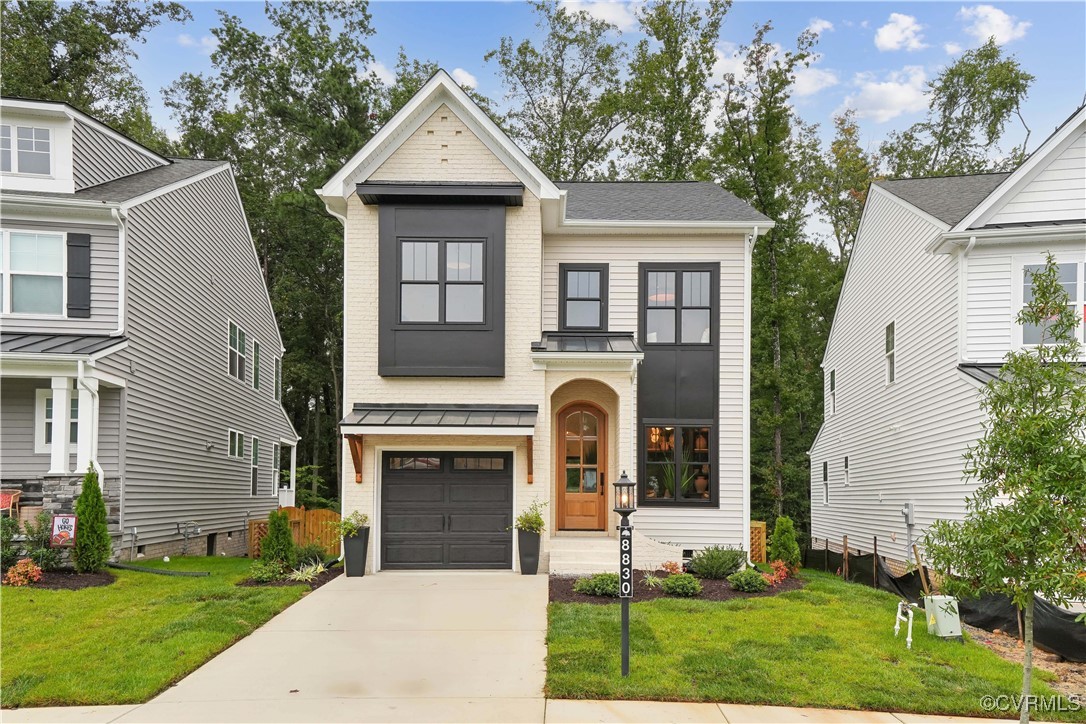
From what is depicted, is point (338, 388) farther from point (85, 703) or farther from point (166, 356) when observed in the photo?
point (85, 703)

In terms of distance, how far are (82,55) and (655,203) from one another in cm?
2373

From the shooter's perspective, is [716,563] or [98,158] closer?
[716,563]

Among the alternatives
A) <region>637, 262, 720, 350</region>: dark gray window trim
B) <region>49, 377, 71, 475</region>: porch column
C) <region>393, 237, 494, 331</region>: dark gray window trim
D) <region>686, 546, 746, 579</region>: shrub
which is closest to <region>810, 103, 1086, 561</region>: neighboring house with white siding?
<region>686, 546, 746, 579</region>: shrub

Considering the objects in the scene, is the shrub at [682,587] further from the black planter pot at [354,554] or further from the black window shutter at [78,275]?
the black window shutter at [78,275]

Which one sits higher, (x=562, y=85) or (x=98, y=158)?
(x=562, y=85)

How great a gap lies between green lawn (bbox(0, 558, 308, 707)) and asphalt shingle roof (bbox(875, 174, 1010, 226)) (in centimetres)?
1361

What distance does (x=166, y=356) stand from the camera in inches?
642

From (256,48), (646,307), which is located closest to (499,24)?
(256,48)

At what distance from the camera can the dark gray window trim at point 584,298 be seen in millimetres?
15227

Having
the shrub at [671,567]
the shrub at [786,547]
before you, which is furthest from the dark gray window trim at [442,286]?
the shrub at [786,547]

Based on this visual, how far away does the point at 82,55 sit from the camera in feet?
91.4

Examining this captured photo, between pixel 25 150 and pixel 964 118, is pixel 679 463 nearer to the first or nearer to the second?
pixel 25 150

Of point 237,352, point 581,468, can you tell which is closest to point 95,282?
point 237,352

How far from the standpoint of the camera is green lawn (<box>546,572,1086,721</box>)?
275 inches
